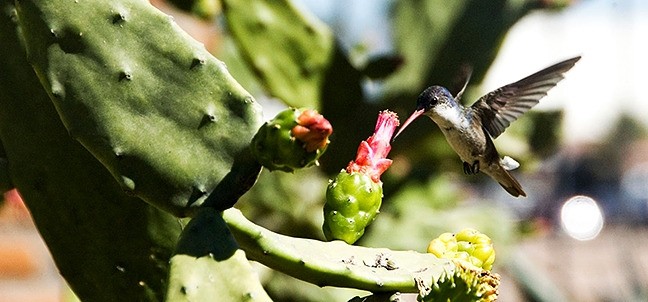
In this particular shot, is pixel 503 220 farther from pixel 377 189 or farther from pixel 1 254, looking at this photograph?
pixel 377 189

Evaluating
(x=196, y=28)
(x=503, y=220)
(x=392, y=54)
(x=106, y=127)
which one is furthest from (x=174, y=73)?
(x=503, y=220)

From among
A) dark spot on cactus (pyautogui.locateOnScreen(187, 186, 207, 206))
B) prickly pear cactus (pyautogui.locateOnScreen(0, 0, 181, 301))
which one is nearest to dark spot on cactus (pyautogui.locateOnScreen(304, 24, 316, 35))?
prickly pear cactus (pyautogui.locateOnScreen(0, 0, 181, 301))

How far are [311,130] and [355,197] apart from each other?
0.65 feet

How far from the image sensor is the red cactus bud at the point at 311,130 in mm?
917

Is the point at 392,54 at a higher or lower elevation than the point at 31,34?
higher

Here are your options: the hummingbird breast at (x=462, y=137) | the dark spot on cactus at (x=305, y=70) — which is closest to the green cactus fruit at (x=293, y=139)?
the hummingbird breast at (x=462, y=137)

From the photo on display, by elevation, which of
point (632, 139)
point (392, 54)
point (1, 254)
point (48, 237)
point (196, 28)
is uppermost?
point (632, 139)

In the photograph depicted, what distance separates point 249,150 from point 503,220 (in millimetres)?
2005

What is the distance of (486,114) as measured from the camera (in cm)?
194

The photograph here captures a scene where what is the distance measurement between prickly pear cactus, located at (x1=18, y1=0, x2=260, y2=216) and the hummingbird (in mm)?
605

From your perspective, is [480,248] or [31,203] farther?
[31,203]

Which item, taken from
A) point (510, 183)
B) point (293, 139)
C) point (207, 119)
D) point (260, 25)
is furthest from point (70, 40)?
point (260, 25)

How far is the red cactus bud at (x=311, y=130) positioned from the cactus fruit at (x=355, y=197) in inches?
6.8

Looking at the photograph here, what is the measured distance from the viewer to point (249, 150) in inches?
40.2
